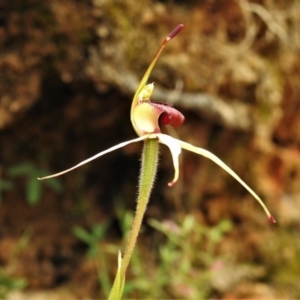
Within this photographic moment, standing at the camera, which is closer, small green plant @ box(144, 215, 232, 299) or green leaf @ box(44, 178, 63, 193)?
small green plant @ box(144, 215, 232, 299)

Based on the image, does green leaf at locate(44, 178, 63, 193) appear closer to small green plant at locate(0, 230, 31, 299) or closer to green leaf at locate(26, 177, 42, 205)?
green leaf at locate(26, 177, 42, 205)

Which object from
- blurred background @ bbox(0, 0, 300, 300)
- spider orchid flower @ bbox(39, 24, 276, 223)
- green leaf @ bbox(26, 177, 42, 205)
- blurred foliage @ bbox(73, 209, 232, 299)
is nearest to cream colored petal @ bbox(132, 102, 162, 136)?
spider orchid flower @ bbox(39, 24, 276, 223)

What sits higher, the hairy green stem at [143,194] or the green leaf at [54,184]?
the hairy green stem at [143,194]

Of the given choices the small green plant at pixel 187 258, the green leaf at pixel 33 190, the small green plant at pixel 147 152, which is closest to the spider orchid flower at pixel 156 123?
the small green plant at pixel 147 152

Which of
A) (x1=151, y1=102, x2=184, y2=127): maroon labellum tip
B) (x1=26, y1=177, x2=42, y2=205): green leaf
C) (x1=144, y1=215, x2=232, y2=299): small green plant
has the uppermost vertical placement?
(x1=151, y1=102, x2=184, y2=127): maroon labellum tip

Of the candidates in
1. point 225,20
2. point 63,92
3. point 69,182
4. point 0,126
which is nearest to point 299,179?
point 225,20

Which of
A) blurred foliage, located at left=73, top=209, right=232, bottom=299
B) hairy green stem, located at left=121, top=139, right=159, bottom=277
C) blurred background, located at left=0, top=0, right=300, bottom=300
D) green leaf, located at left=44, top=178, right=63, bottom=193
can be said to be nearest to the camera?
hairy green stem, located at left=121, top=139, right=159, bottom=277

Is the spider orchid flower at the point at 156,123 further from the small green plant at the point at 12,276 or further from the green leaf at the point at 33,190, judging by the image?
the green leaf at the point at 33,190
